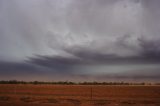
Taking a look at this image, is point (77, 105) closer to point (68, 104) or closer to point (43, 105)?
point (68, 104)

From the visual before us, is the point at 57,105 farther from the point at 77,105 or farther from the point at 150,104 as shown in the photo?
the point at 150,104

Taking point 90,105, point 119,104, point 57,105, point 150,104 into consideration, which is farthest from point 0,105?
point 150,104

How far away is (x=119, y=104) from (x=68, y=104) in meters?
3.65

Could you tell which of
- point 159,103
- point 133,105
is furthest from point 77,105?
point 159,103

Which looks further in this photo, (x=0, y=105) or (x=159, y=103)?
(x=159, y=103)

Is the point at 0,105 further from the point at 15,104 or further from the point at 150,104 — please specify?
the point at 150,104

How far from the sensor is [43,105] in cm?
2422

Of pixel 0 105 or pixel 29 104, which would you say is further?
pixel 29 104

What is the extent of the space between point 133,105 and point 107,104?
6.36 ft

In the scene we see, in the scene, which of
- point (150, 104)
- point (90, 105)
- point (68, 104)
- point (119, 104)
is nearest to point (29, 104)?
point (68, 104)

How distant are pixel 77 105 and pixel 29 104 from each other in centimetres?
359

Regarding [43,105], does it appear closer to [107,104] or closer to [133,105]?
[107,104]

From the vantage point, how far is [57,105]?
79.4ft

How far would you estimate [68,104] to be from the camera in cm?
2458
